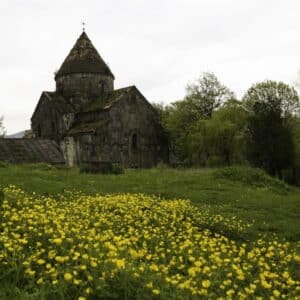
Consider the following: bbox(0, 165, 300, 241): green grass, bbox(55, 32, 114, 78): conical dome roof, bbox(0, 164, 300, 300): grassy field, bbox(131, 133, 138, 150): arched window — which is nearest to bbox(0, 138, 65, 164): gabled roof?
bbox(0, 165, 300, 241): green grass

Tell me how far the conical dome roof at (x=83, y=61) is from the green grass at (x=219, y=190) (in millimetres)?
22530

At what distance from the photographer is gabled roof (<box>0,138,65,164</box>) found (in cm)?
2998

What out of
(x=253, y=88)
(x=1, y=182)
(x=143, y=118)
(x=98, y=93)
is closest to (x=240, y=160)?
(x=253, y=88)

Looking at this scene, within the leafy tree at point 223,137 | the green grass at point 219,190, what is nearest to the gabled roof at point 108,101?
the leafy tree at point 223,137

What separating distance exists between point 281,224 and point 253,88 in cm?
3209

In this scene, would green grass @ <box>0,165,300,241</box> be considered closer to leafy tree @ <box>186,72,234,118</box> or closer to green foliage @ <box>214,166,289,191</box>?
green foliage @ <box>214,166,289,191</box>

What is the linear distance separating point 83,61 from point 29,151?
18.7 metres

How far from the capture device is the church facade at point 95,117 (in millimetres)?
42719

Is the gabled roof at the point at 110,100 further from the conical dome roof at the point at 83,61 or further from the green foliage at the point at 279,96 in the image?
the green foliage at the point at 279,96

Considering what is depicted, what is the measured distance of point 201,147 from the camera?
42469mm

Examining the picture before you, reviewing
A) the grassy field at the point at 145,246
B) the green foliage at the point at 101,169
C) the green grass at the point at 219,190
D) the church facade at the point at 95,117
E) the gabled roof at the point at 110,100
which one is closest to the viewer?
the grassy field at the point at 145,246

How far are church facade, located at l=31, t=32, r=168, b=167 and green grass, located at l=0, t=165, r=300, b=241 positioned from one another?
16.6 meters

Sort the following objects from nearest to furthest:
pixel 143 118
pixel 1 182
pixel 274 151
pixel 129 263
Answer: pixel 129 263
pixel 1 182
pixel 274 151
pixel 143 118

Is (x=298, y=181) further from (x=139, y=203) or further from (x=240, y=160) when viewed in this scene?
(x=139, y=203)
